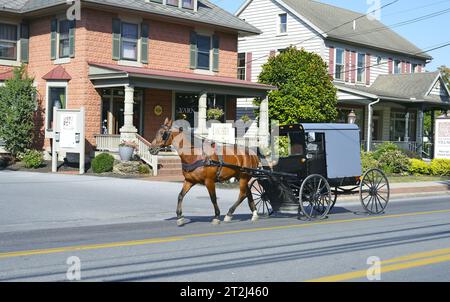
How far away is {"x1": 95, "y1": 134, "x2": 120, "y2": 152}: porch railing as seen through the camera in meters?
26.9

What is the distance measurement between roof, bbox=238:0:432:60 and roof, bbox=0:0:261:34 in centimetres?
736

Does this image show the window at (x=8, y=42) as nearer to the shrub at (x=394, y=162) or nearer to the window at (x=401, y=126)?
the shrub at (x=394, y=162)

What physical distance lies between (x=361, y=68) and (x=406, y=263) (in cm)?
3584

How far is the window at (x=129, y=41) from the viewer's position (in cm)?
2920

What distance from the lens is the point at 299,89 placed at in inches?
1300

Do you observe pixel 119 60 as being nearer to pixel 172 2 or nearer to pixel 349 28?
pixel 172 2

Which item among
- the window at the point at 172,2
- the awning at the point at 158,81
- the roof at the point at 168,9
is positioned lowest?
the awning at the point at 158,81

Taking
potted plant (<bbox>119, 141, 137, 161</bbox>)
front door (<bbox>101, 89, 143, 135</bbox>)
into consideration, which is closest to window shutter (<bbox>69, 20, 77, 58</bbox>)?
front door (<bbox>101, 89, 143, 135</bbox>)

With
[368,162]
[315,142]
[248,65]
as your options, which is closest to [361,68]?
[248,65]

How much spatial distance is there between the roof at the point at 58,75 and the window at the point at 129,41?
9.54 ft

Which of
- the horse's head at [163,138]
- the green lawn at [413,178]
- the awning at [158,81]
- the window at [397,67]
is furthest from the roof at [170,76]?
the window at [397,67]

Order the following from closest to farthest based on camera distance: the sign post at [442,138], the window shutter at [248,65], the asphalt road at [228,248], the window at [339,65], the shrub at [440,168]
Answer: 1. the asphalt road at [228,248]
2. the shrub at [440,168]
3. the sign post at [442,138]
4. the window at [339,65]
5. the window shutter at [248,65]

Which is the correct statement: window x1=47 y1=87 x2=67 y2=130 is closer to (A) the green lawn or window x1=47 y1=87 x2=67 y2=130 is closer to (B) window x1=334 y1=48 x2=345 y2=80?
(A) the green lawn
